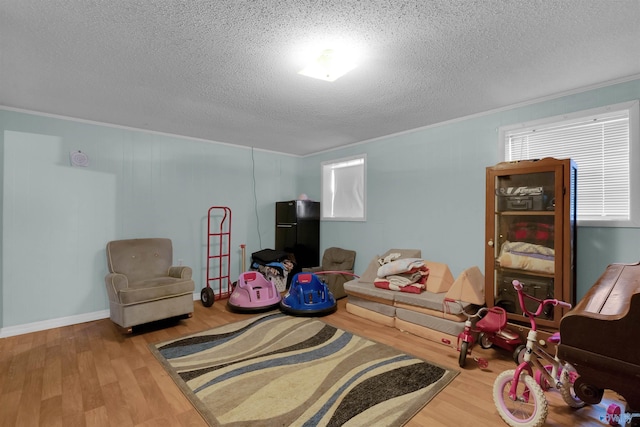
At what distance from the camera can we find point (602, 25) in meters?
1.80

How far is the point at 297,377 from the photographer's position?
2.34 meters

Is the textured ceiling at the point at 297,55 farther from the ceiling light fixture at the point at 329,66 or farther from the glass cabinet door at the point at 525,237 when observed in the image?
the glass cabinet door at the point at 525,237

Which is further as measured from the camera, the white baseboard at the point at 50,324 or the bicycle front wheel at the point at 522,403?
the white baseboard at the point at 50,324

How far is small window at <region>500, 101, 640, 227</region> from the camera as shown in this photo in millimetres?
2500

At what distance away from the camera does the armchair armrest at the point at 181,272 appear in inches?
143

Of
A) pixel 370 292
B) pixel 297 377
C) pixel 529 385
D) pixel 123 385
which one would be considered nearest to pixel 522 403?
pixel 529 385

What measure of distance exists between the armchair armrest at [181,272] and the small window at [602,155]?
162 inches

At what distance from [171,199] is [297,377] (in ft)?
10.2

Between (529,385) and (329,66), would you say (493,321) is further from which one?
(329,66)

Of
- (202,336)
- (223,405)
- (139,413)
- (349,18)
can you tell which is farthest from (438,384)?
(349,18)

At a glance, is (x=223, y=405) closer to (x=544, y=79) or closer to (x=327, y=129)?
(x=327, y=129)

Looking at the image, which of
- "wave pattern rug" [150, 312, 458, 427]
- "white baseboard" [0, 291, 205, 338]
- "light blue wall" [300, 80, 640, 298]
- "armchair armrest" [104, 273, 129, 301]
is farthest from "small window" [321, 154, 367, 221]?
"white baseboard" [0, 291, 205, 338]

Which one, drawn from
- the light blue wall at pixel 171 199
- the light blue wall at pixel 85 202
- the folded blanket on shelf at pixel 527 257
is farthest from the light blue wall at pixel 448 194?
the light blue wall at pixel 85 202

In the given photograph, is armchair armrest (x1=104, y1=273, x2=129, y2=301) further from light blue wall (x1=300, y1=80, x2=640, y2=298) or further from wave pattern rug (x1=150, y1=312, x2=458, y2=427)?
light blue wall (x1=300, y1=80, x2=640, y2=298)
